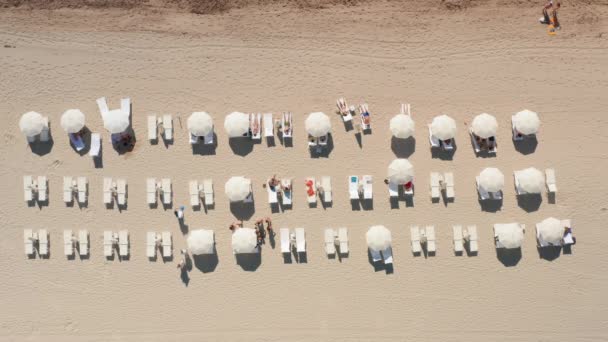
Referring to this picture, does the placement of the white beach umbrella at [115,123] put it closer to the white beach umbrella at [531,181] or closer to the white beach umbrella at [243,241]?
the white beach umbrella at [243,241]

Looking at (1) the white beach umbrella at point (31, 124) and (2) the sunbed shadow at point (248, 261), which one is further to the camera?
(2) the sunbed shadow at point (248, 261)

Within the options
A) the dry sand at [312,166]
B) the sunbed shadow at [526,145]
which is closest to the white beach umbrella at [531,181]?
the dry sand at [312,166]

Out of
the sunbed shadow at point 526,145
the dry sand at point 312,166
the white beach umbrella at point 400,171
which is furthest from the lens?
the sunbed shadow at point 526,145

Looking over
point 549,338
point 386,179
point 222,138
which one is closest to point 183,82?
point 222,138

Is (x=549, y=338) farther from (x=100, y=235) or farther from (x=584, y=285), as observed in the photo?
(x=100, y=235)

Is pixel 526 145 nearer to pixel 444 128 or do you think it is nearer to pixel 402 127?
pixel 444 128

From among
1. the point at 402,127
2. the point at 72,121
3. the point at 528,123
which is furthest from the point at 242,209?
the point at 528,123
